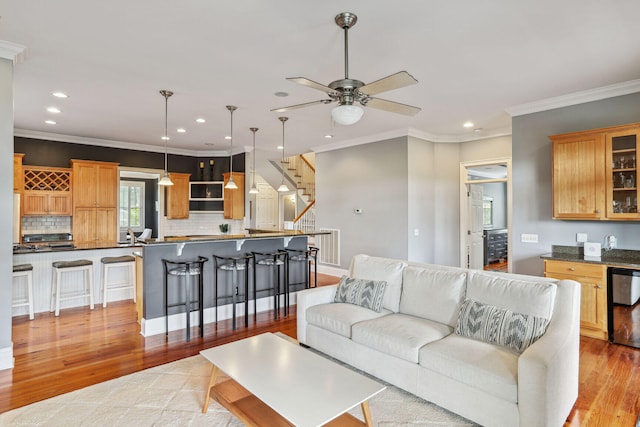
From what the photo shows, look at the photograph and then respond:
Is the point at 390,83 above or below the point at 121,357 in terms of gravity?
above

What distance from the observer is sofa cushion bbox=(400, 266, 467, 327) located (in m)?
3.07

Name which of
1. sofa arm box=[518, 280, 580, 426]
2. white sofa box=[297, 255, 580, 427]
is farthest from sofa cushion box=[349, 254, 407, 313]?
sofa arm box=[518, 280, 580, 426]

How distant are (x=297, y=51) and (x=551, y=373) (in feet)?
10.5

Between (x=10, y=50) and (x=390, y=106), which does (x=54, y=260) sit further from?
(x=390, y=106)

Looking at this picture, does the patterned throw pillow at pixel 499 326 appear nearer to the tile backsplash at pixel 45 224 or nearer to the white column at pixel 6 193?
the white column at pixel 6 193

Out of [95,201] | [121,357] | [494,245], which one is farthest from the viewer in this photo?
[494,245]

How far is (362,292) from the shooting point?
357cm

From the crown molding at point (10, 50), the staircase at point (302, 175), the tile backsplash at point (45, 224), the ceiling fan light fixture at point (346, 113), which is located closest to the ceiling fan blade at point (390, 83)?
the ceiling fan light fixture at point (346, 113)

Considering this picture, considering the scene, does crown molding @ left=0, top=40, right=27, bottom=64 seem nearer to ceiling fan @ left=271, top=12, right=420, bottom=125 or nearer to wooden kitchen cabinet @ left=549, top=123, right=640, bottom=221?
ceiling fan @ left=271, top=12, right=420, bottom=125

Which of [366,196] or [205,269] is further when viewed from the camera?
[366,196]

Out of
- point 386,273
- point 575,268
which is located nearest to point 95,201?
point 386,273

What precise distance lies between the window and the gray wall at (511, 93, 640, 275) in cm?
986

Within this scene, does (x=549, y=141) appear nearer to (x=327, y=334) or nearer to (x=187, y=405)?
(x=327, y=334)

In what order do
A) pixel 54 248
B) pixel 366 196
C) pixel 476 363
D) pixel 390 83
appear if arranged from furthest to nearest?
pixel 366 196
pixel 54 248
pixel 390 83
pixel 476 363
